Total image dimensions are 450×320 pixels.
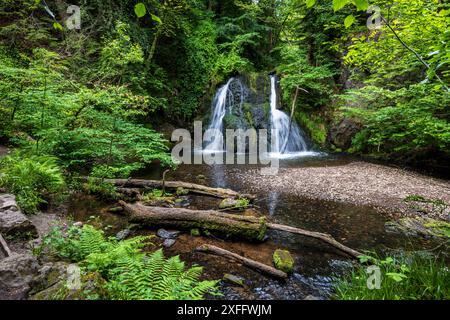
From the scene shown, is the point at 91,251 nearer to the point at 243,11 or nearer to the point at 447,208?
the point at 447,208

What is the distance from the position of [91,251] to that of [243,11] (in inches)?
892

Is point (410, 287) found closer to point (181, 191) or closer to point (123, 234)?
point (123, 234)

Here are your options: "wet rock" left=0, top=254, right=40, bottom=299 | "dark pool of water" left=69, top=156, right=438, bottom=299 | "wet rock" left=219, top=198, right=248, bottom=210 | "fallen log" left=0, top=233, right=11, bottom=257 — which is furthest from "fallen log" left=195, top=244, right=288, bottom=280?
"fallen log" left=0, top=233, right=11, bottom=257

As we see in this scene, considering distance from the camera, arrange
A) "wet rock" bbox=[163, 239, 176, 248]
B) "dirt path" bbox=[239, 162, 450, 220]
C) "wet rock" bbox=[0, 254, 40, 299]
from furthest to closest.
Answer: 1. "dirt path" bbox=[239, 162, 450, 220]
2. "wet rock" bbox=[163, 239, 176, 248]
3. "wet rock" bbox=[0, 254, 40, 299]

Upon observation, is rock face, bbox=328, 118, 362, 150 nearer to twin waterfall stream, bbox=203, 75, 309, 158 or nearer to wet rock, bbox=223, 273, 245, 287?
twin waterfall stream, bbox=203, 75, 309, 158

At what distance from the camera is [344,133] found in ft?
45.5

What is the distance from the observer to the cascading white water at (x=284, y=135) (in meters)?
14.9

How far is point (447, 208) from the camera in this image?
6.27 m

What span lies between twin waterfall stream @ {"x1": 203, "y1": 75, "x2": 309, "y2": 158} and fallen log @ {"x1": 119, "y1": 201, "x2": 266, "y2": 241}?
936 cm

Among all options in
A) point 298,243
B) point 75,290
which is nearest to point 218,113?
point 298,243

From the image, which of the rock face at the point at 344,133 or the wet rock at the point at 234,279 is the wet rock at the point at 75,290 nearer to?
the wet rock at the point at 234,279

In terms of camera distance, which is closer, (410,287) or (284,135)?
(410,287)

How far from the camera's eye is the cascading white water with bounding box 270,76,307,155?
14914 mm

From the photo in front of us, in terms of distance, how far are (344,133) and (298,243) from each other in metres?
11.0
